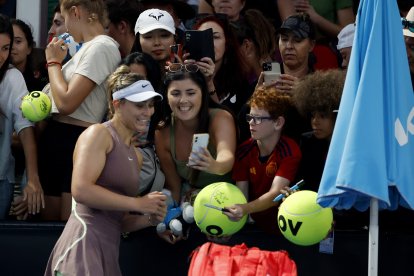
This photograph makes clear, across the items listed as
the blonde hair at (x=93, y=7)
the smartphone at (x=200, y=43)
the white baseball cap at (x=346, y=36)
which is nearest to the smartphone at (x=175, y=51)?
the smartphone at (x=200, y=43)

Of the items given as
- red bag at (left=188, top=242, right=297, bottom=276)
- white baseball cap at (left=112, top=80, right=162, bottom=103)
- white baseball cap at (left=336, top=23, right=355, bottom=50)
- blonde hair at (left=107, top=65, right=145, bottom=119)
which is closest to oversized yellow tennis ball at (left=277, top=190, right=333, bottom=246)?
red bag at (left=188, top=242, right=297, bottom=276)

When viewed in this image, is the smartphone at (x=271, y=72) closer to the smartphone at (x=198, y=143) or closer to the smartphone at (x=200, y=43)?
the smartphone at (x=200, y=43)

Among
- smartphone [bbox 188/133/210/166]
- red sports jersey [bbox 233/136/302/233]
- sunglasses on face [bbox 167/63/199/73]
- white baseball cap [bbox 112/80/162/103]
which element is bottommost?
red sports jersey [bbox 233/136/302/233]

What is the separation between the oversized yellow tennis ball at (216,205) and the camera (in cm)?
641

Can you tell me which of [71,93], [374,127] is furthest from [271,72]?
[374,127]

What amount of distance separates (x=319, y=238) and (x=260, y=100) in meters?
1.06

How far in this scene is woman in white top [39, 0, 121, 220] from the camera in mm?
7094

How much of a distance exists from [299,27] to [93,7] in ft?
4.73

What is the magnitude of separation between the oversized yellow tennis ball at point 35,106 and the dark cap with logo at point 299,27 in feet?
5.70

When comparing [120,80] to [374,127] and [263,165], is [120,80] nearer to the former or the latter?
[263,165]

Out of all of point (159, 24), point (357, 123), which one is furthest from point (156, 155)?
point (357, 123)

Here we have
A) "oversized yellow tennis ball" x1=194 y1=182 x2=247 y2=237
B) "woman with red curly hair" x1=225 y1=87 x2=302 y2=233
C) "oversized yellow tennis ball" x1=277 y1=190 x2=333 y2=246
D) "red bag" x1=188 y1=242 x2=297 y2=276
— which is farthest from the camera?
"woman with red curly hair" x1=225 y1=87 x2=302 y2=233

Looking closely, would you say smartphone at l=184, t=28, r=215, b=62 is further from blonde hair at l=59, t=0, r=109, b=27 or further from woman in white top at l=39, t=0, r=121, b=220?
blonde hair at l=59, t=0, r=109, b=27

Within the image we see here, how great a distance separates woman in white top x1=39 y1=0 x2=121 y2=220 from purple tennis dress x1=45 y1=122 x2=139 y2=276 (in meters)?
0.95
